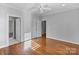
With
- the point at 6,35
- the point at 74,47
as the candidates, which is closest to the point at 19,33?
the point at 6,35

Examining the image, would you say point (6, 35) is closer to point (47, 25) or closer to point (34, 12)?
point (34, 12)

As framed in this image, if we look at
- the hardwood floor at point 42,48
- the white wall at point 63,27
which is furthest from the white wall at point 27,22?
the white wall at point 63,27

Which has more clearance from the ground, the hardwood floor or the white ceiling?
the white ceiling

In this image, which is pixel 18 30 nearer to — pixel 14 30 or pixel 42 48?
pixel 14 30

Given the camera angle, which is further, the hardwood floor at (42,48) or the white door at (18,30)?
the white door at (18,30)

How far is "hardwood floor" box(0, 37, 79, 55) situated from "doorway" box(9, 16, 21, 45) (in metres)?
0.11

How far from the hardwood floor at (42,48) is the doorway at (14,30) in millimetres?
113

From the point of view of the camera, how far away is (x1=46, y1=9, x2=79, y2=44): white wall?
1.84 meters

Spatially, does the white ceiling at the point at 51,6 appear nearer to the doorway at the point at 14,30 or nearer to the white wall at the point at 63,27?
the white wall at the point at 63,27

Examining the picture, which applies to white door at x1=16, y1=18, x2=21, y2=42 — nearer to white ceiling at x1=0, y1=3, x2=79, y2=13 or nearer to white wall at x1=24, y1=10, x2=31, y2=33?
white wall at x1=24, y1=10, x2=31, y2=33

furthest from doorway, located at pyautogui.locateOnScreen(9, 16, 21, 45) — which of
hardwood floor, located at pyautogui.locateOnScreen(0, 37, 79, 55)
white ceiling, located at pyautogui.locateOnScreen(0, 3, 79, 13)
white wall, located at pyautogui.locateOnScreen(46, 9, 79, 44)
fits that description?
white wall, located at pyautogui.locateOnScreen(46, 9, 79, 44)

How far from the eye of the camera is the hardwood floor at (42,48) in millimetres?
1659
